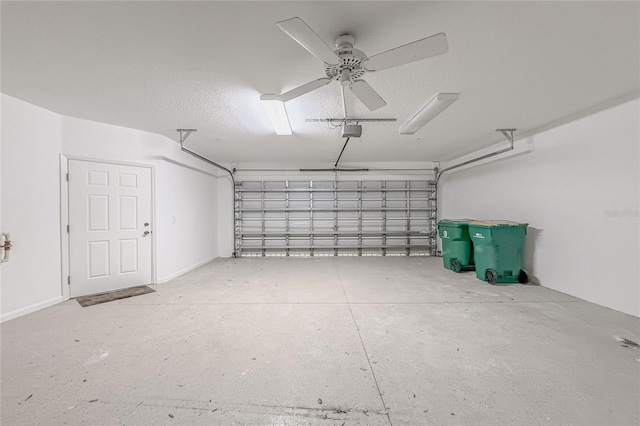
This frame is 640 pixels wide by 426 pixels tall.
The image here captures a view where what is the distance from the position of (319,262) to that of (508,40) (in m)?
5.13

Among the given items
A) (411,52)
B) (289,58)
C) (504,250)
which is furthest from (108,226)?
(504,250)

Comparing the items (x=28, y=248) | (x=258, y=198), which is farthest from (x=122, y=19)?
(x=258, y=198)

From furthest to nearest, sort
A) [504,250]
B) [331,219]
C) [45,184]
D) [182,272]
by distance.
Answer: [331,219], [182,272], [504,250], [45,184]

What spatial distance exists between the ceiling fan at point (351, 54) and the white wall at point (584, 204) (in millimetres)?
3260

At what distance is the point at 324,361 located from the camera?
196 cm

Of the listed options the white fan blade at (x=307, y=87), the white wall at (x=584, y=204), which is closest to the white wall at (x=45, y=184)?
the white fan blade at (x=307, y=87)

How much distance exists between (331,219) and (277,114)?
3.97m

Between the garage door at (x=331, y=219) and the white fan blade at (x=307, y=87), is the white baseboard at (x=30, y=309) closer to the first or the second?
the garage door at (x=331, y=219)

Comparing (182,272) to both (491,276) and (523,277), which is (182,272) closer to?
(491,276)

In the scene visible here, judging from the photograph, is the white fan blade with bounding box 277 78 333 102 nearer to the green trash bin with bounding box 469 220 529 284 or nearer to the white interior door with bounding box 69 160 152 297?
the white interior door with bounding box 69 160 152 297

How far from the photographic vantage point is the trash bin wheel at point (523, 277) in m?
3.97

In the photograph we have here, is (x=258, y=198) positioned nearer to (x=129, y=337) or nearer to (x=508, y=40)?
(x=129, y=337)

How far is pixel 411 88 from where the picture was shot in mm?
2588

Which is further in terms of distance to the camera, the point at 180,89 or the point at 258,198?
the point at 258,198
